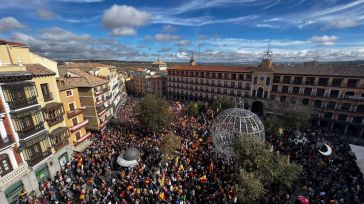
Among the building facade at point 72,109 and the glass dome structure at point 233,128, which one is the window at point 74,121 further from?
the glass dome structure at point 233,128

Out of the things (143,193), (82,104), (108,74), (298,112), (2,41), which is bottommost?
(143,193)

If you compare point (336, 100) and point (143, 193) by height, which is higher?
point (336, 100)

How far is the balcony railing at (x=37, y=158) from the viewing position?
19281 mm

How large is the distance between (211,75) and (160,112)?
31.6 m

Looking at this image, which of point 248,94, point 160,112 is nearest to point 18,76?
point 160,112

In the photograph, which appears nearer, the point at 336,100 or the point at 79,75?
the point at 79,75

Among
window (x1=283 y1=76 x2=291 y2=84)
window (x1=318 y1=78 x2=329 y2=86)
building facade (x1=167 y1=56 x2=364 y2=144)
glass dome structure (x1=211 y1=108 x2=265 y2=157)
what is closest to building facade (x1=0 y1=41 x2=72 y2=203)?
glass dome structure (x1=211 y1=108 x2=265 y2=157)

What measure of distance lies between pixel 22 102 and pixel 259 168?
964 inches

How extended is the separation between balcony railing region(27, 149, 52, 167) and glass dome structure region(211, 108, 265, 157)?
21.0m

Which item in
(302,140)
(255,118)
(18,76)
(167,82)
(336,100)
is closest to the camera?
(18,76)

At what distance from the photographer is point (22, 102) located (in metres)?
18.3

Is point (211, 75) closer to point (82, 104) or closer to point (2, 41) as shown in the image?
point (82, 104)

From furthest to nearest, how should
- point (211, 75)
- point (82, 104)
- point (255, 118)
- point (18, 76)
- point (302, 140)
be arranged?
point (211, 75) → point (82, 104) → point (302, 140) → point (255, 118) → point (18, 76)

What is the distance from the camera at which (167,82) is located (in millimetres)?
73812
